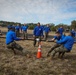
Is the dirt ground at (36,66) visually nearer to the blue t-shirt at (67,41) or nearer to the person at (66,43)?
the person at (66,43)

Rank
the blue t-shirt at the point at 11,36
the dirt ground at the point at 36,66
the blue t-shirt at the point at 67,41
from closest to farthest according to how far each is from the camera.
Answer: the dirt ground at the point at 36,66, the blue t-shirt at the point at 67,41, the blue t-shirt at the point at 11,36

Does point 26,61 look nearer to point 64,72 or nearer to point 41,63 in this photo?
point 41,63

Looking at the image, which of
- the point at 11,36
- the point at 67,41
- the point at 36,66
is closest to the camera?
the point at 36,66

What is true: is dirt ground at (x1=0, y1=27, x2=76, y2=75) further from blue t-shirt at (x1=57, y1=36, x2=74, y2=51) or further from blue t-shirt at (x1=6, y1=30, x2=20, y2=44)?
blue t-shirt at (x1=6, y1=30, x2=20, y2=44)

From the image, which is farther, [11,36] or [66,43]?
[11,36]

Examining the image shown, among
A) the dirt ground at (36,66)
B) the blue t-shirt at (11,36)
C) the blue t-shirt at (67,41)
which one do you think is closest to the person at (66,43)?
the blue t-shirt at (67,41)

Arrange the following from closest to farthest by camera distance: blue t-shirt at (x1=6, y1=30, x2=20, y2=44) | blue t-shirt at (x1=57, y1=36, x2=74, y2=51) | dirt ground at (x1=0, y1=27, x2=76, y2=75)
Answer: dirt ground at (x1=0, y1=27, x2=76, y2=75) → blue t-shirt at (x1=57, y1=36, x2=74, y2=51) → blue t-shirt at (x1=6, y1=30, x2=20, y2=44)

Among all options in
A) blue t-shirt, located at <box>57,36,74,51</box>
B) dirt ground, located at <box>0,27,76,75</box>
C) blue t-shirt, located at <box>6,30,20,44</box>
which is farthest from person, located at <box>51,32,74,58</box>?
blue t-shirt, located at <box>6,30,20,44</box>

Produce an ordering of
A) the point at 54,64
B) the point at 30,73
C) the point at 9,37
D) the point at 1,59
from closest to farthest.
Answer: the point at 30,73, the point at 54,64, the point at 1,59, the point at 9,37

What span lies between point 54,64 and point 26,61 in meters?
1.38

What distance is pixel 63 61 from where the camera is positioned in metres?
9.77

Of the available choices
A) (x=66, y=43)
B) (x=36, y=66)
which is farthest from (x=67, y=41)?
(x=36, y=66)

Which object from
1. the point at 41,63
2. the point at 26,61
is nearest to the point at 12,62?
the point at 26,61

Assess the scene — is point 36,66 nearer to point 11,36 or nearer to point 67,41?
point 67,41
